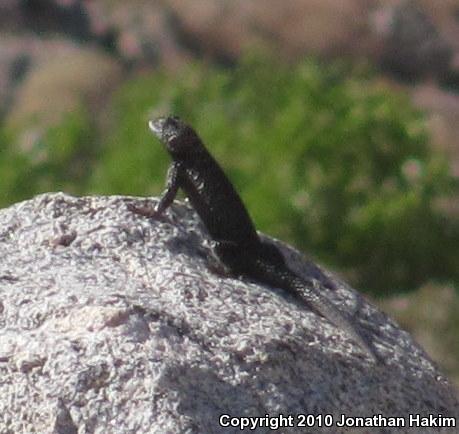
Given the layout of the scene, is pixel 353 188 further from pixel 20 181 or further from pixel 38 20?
pixel 38 20

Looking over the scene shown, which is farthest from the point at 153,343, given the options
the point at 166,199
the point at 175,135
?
the point at 175,135

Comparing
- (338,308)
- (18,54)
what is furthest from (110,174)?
(338,308)

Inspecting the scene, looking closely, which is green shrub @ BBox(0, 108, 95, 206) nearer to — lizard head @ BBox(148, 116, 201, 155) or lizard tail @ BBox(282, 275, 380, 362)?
lizard head @ BBox(148, 116, 201, 155)

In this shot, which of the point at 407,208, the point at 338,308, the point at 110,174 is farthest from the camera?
the point at 110,174

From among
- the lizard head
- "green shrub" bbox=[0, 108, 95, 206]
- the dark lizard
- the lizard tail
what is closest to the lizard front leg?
the dark lizard

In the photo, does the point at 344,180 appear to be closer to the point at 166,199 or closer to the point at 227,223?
the point at 227,223

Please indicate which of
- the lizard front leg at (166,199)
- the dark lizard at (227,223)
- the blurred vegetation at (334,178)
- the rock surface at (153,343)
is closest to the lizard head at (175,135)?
the dark lizard at (227,223)

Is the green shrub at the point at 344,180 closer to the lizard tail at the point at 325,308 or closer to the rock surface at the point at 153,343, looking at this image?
the lizard tail at the point at 325,308
